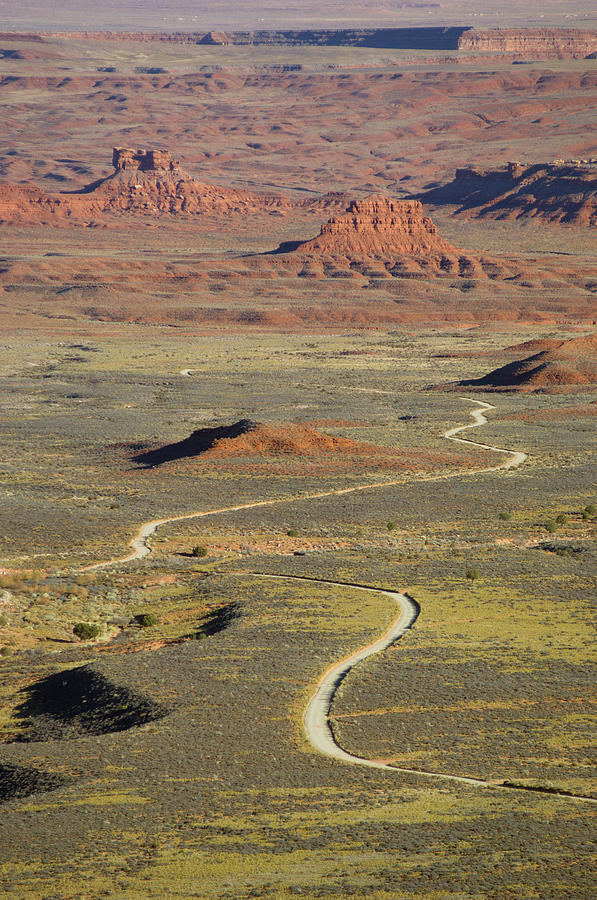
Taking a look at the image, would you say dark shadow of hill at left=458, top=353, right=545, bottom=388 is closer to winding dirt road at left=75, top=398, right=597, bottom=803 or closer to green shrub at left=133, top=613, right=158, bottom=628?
winding dirt road at left=75, top=398, right=597, bottom=803

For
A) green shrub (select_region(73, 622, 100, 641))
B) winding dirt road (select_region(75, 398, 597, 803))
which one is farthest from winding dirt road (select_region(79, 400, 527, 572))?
green shrub (select_region(73, 622, 100, 641))

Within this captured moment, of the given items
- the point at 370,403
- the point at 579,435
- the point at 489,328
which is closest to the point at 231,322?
the point at 489,328

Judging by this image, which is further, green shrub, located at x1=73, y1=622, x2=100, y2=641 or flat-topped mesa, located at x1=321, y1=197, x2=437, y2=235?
flat-topped mesa, located at x1=321, y1=197, x2=437, y2=235

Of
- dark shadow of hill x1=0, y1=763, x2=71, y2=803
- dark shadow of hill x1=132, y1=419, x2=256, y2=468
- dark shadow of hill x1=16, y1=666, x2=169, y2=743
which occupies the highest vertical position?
dark shadow of hill x1=0, y1=763, x2=71, y2=803

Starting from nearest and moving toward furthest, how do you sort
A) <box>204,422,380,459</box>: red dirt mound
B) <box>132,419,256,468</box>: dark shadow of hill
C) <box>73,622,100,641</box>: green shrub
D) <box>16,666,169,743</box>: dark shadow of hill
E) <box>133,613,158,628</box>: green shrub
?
<box>16,666,169,743</box>: dark shadow of hill
<box>73,622,100,641</box>: green shrub
<box>133,613,158,628</box>: green shrub
<box>204,422,380,459</box>: red dirt mound
<box>132,419,256,468</box>: dark shadow of hill

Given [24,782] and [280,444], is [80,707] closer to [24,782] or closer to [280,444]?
[24,782]

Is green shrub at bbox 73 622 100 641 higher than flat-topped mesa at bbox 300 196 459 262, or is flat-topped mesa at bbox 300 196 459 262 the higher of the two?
green shrub at bbox 73 622 100 641
